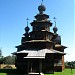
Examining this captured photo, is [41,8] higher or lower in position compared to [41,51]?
higher

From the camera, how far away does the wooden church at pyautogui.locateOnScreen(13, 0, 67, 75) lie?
31828mm

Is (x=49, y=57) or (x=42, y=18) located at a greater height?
(x=42, y=18)

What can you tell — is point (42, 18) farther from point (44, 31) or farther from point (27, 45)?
point (27, 45)

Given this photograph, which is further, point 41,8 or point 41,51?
point 41,8

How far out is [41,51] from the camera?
33469mm

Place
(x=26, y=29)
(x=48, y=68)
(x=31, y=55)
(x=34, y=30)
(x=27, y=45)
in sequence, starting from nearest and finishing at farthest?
(x=31, y=55) < (x=48, y=68) < (x=27, y=45) < (x=34, y=30) < (x=26, y=29)

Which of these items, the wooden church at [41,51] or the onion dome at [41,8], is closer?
the wooden church at [41,51]

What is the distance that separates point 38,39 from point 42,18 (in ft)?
15.2

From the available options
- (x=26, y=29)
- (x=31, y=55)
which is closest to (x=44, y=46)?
(x=31, y=55)

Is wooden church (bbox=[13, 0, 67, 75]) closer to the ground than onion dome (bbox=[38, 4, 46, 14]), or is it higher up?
closer to the ground

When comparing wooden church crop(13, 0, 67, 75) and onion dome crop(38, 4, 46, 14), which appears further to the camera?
onion dome crop(38, 4, 46, 14)

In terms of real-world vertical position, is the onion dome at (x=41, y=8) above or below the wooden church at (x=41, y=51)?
above

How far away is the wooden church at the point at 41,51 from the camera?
104 ft

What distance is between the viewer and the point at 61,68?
37125mm
